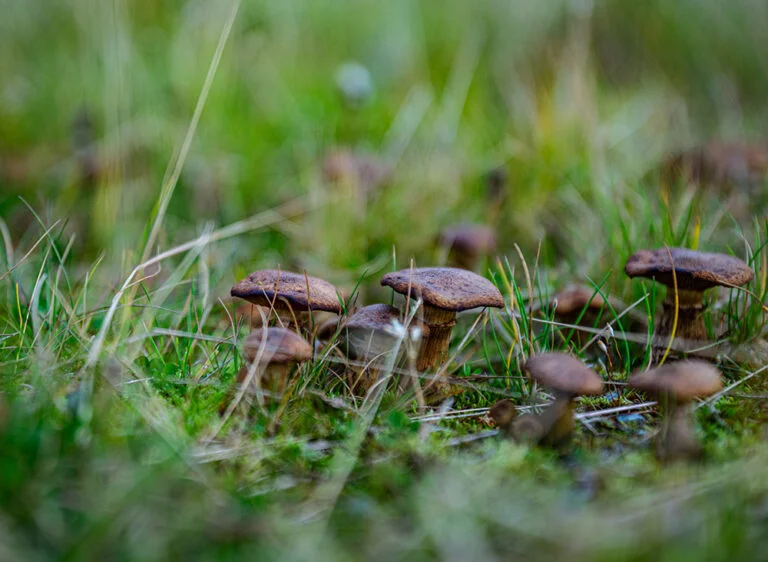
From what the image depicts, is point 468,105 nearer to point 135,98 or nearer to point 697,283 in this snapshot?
point 135,98

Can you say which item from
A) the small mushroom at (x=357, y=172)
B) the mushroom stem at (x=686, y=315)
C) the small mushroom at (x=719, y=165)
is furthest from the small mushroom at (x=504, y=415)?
the small mushroom at (x=719, y=165)

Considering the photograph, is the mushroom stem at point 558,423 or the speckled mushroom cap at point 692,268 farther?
the speckled mushroom cap at point 692,268

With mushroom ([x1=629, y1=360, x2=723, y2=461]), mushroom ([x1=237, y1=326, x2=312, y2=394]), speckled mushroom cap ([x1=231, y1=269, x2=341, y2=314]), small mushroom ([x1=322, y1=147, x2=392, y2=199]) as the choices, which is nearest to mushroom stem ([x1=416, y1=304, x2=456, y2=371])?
speckled mushroom cap ([x1=231, y1=269, x2=341, y2=314])

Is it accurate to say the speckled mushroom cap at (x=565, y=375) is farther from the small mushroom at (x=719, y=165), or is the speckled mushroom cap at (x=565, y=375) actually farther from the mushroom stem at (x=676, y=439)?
the small mushroom at (x=719, y=165)

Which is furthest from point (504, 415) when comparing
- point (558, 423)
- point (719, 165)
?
point (719, 165)

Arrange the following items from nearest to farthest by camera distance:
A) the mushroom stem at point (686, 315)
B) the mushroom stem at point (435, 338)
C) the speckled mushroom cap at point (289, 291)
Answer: the speckled mushroom cap at point (289, 291) → the mushroom stem at point (435, 338) → the mushroom stem at point (686, 315)

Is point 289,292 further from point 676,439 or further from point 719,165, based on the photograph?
point 719,165

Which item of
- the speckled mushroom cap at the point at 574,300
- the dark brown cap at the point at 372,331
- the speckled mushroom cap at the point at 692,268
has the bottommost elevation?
the speckled mushroom cap at the point at 574,300
